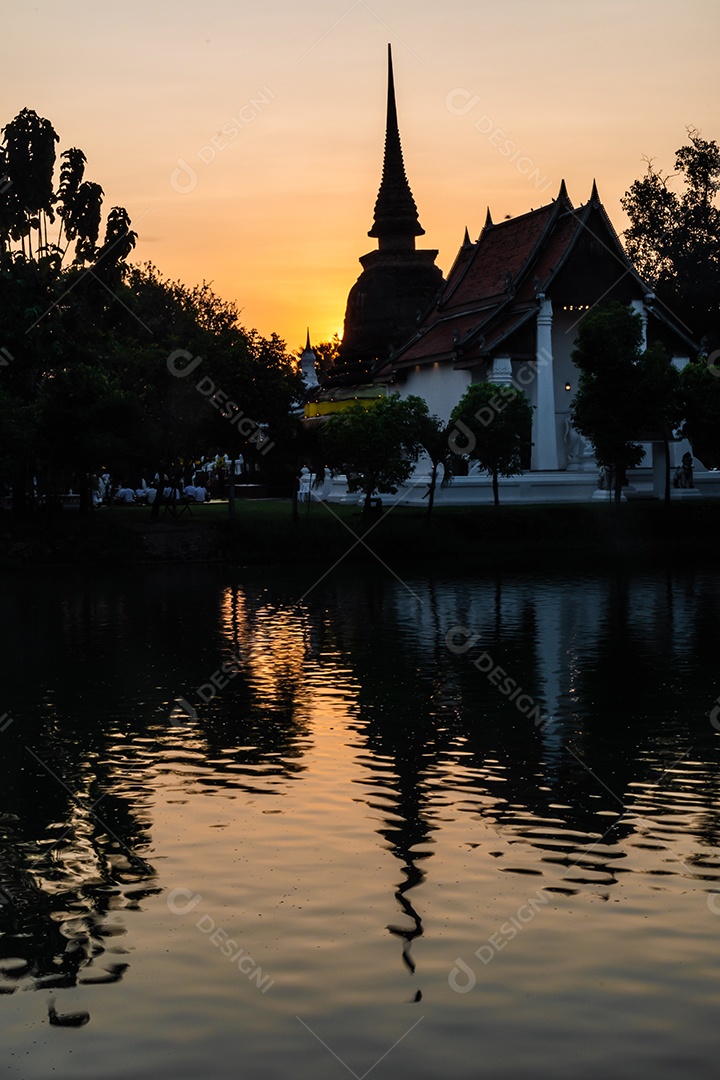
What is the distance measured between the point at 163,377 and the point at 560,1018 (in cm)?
5496

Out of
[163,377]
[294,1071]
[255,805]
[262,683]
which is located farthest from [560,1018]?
[163,377]

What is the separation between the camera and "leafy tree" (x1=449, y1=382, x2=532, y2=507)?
57825 millimetres

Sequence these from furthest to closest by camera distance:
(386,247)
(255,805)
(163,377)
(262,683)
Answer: (386,247) → (163,377) → (262,683) → (255,805)

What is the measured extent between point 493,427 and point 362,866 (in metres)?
45.7

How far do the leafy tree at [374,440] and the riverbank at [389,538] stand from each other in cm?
172

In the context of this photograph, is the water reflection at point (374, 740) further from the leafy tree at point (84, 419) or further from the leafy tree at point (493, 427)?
the leafy tree at point (493, 427)

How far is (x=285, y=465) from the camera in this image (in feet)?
255

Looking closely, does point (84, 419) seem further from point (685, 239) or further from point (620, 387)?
point (685, 239)

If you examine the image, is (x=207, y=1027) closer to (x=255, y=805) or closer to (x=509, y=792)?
(x=255, y=805)

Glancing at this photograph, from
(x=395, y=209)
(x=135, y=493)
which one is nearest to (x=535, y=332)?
(x=135, y=493)

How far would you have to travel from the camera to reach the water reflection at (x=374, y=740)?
1248 cm
